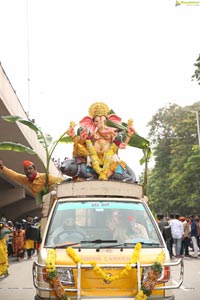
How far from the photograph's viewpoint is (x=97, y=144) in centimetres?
878

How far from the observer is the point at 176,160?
4531 cm

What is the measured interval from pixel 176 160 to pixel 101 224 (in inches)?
1579

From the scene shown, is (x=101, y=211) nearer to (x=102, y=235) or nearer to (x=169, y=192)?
(x=102, y=235)

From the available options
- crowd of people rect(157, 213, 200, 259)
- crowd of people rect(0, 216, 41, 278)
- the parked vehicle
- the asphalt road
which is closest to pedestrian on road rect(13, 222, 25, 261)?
crowd of people rect(0, 216, 41, 278)

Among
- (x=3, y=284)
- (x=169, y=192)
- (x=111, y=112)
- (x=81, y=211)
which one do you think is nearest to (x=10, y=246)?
(x=3, y=284)

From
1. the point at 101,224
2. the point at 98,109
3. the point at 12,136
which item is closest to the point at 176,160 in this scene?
the point at 12,136

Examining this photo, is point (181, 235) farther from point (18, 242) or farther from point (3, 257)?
point (3, 257)

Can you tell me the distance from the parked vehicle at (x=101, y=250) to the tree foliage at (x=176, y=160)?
2774 centimetres

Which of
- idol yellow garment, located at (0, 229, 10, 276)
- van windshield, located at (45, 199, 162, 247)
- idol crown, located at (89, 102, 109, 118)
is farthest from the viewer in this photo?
idol yellow garment, located at (0, 229, 10, 276)

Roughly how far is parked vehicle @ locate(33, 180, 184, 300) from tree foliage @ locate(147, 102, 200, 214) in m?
27.7

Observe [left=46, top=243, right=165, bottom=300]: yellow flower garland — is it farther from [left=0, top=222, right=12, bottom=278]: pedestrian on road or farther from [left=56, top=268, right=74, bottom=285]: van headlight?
[left=0, top=222, right=12, bottom=278]: pedestrian on road

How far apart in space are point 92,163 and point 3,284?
4348mm

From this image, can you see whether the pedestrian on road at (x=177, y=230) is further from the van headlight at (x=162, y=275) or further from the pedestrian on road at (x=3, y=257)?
the van headlight at (x=162, y=275)

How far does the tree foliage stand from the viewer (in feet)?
131
